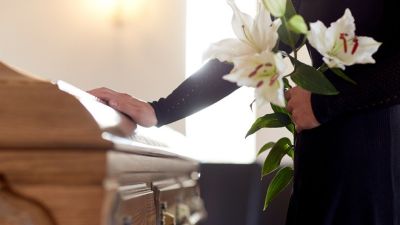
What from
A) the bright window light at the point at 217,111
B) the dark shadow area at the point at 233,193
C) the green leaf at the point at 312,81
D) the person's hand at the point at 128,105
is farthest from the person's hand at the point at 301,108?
the bright window light at the point at 217,111

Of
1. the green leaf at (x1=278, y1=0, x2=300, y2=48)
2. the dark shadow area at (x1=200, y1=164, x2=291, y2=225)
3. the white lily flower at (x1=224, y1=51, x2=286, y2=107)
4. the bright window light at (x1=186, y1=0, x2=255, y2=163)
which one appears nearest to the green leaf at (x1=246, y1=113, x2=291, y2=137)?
the green leaf at (x1=278, y1=0, x2=300, y2=48)

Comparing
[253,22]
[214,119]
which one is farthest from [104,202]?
[214,119]

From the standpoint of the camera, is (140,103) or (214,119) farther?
(214,119)

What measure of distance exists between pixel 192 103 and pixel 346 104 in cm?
37

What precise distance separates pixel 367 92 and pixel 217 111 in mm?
2191

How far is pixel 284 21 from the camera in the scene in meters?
0.87

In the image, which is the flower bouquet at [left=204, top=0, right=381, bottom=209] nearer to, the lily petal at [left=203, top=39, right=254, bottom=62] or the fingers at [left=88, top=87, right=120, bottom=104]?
the lily petal at [left=203, top=39, right=254, bottom=62]

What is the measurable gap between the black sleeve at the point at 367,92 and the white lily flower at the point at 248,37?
205 mm

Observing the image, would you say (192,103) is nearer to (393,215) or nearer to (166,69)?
(393,215)

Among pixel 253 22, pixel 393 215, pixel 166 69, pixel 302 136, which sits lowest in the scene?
pixel 393 215

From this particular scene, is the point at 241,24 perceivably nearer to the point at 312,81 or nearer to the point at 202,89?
the point at 312,81

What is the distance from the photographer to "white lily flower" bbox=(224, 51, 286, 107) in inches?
30.1

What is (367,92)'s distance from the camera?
98 cm

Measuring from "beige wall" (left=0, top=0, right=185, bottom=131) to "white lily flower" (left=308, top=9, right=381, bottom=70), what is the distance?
235 cm
